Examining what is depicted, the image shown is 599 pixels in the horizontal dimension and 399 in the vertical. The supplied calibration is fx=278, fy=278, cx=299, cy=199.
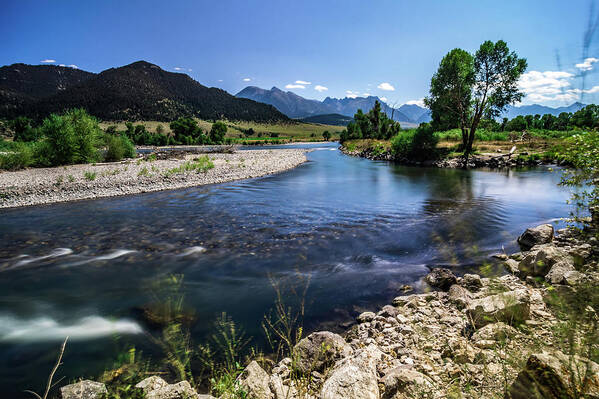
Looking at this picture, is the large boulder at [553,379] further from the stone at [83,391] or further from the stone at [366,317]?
the stone at [83,391]

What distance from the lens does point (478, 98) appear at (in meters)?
35.2

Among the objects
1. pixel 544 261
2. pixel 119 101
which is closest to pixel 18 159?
pixel 544 261

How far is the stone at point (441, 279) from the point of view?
679cm

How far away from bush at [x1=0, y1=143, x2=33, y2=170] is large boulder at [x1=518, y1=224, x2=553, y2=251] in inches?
1568

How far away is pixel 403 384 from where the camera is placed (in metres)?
3.24

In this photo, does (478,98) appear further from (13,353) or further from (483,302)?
(13,353)

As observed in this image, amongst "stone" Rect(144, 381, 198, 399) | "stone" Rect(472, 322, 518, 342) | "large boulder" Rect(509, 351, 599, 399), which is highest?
"large boulder" Rect(509, 351, 599, 399)

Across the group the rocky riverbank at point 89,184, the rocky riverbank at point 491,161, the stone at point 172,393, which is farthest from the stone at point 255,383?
the rocky riverbank at point 491,161

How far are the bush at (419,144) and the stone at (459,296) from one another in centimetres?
3535

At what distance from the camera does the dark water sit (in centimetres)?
571

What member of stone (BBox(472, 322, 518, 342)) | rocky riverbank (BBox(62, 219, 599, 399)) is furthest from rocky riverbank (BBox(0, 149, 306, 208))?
stone (BBox(472, 322, 518, 342))

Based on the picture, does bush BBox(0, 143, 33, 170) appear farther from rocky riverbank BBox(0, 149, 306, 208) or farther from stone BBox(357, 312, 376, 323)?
stone BBox(357, 312, 376, 323)

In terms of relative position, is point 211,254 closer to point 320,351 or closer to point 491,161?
point 320,351

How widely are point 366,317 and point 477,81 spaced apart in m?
39.3
